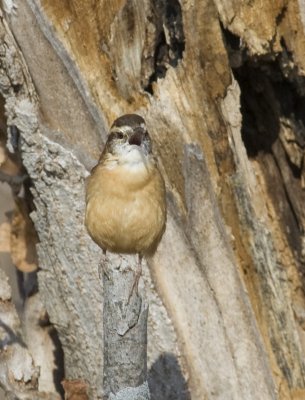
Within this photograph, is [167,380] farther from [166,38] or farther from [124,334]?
[166,38]

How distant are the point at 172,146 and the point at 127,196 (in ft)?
3.21

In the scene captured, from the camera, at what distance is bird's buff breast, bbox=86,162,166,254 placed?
4.59 meters

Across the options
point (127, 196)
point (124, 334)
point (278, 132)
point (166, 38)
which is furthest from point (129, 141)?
point (278, 132)

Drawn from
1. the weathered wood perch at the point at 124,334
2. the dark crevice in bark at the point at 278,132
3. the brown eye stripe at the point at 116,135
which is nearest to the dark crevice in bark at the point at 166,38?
the dark crevice in bark at the point at 278,132

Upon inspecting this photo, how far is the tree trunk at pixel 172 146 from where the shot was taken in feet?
18.1

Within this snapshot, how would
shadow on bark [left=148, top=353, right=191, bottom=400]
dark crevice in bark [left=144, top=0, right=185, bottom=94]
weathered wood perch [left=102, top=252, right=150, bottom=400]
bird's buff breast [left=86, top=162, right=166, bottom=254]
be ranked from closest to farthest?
weathered wood perch [left=102, top=252, right=150, bottom=400]
bird's buff breast [left=86, top=162, right=166, bottom=254]
dark crevice in bark [left=144, top=0, right=185, bottom=94]
shadow on bark [left=148, top=353, right=191, bottom=400]

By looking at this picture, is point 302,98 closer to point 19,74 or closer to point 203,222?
point 203,222

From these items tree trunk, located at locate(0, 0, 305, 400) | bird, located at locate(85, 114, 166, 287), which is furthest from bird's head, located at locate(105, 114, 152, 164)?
tree trunk, located at locate(0, 0, 305, 400)

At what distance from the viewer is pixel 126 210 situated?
15.0ft

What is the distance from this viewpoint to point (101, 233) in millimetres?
4668

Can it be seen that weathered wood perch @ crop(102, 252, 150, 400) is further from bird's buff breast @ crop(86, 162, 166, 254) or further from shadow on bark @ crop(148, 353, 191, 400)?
shadow on bark @ crop(148, 353, 191, 400)

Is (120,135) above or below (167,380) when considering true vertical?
above

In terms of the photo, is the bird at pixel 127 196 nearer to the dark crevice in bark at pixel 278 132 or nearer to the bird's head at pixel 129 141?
the bird's head at pixel 129 141

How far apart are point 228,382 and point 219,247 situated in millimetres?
674
